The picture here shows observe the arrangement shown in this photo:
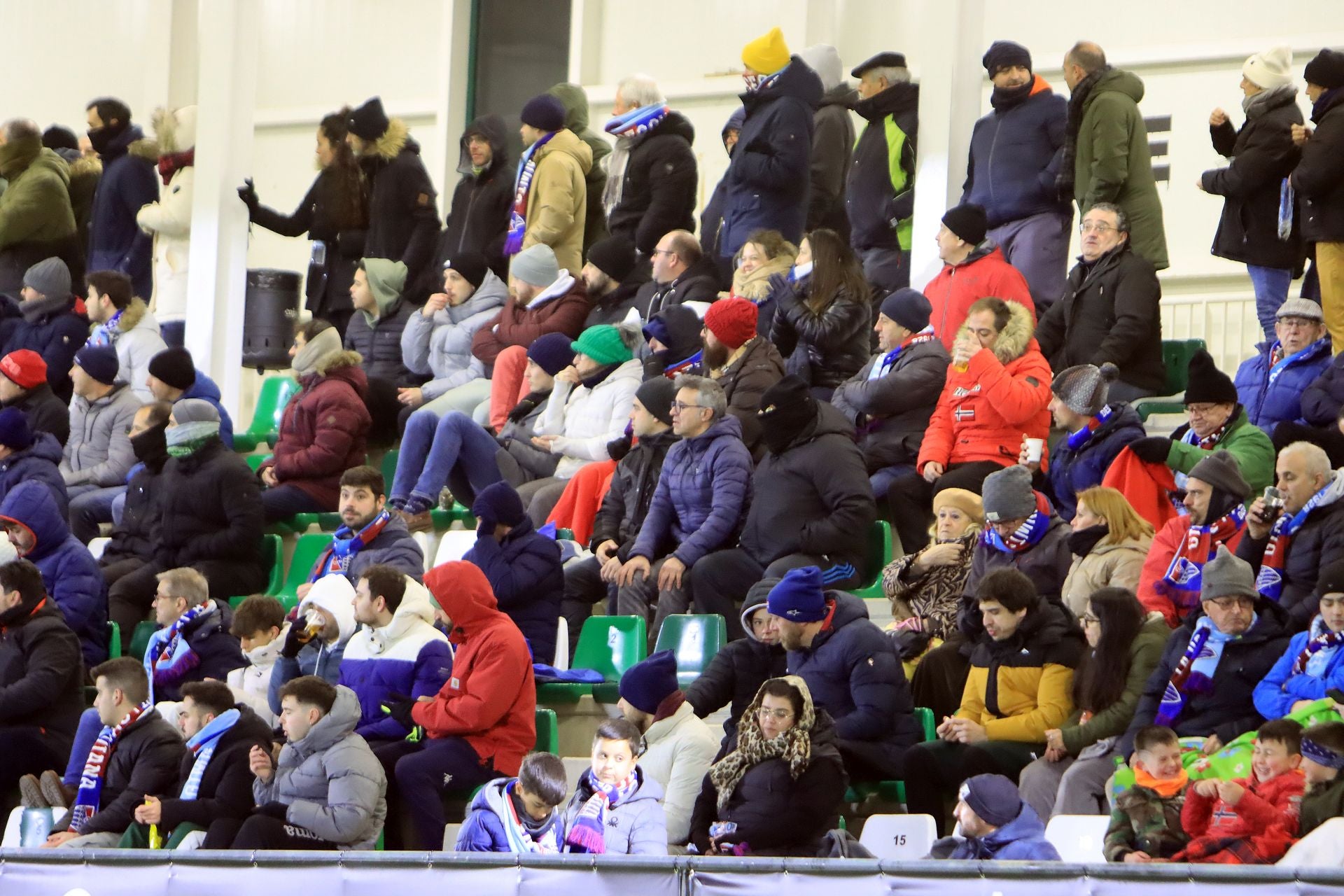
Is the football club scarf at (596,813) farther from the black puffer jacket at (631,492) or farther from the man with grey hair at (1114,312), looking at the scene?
the man with grey hair at (1114,312)

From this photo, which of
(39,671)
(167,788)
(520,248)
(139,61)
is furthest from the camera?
(139,61)

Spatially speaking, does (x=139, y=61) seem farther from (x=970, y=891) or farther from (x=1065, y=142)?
(x=970, y=891)

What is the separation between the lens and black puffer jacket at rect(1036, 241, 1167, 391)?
32.6 feet

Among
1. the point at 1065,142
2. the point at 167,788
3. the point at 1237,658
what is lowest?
the point at 167,788

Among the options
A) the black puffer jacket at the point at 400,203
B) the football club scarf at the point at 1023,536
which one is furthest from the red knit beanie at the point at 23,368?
the football club scarf at the point at 1023,536

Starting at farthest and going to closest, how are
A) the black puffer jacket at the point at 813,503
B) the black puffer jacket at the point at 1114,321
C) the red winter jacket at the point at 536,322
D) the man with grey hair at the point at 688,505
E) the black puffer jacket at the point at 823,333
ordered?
the red winter jacket at the point at 536,322
the black puffer jacket at the point at 823,333
the black puffer jacket at the point at 1114,321
the man with grey hair at the point at 688,505
the black puffer jacket at the point at 813,503

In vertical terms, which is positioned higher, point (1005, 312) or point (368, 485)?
point (1005, 312)

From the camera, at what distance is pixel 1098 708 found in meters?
7.64

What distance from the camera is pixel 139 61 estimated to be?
55.0 ft

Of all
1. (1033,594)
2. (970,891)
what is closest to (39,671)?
(1033,594)

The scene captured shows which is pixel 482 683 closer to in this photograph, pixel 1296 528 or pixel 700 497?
pixel 700 497

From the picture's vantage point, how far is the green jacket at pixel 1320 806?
21.7 ft

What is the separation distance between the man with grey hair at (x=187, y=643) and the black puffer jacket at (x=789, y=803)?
2599 millimetres

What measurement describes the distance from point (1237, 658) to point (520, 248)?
556 centimetres
